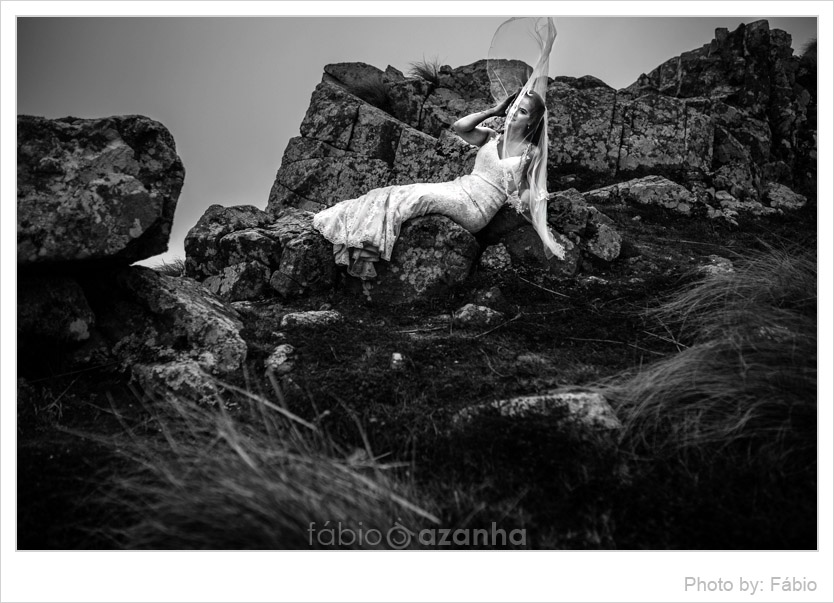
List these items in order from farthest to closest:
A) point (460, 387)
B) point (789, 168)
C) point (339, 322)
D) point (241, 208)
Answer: point (789, 168), point (241, 208), point (339, 322), point (460, 387)

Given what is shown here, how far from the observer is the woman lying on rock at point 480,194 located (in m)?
4.91

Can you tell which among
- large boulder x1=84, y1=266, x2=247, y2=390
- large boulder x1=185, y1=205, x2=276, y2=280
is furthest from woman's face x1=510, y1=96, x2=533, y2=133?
large boulder x1=84, y1=266, x2=247, y2=390

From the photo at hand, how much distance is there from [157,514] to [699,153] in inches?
372

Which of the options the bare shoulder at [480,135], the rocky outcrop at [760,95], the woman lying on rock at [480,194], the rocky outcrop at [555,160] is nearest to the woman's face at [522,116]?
the woman lying on rock at [480,194]

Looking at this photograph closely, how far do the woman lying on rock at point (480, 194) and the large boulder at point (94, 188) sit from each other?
1.71 m

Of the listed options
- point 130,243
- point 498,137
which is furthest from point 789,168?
point 130,243

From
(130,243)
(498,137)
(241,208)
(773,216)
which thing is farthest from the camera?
(773,216)

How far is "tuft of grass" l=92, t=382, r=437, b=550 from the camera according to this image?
1.92m

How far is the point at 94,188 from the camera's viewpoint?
3.25 meters

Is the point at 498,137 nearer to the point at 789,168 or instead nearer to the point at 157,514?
the point at 157,514

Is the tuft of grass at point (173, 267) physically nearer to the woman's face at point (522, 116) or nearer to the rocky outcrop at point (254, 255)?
the rocky outcrop at point (254, 255)

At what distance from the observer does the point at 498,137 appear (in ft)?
18.7

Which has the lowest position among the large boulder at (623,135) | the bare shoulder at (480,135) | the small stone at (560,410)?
the small stone at (560,410)
